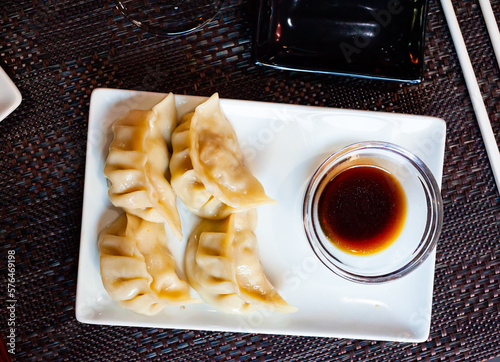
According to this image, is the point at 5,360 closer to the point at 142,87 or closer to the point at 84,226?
the point at 84,226

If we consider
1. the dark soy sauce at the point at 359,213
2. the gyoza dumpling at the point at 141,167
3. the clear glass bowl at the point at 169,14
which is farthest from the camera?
the clear glass bowl at the point at 169,14

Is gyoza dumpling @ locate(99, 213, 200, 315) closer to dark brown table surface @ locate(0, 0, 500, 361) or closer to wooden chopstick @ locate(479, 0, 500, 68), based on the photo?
dark brown table surface @ locate(0, 0, 500, 361)

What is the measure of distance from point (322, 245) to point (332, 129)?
40cm

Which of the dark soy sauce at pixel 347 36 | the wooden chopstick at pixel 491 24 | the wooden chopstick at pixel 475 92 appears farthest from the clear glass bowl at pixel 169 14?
the wooden chopstick at pixel 491 24

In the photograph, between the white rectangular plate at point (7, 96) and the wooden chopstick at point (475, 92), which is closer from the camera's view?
the white rectangular plate at point (7, 96)

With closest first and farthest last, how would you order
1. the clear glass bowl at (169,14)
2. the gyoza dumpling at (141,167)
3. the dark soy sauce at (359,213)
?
the gyoza dumpling at (141,167)
the dark soy sauce at (359,213)
the clear glass bowl at (169,14)

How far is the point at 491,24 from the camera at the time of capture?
1798 mm

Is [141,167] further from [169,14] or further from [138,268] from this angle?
[169,14]

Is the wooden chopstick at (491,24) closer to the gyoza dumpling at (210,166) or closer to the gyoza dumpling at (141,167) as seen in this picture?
the gyoza dumpling at (210,166)

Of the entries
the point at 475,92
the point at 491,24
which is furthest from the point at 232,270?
the point at 491,24

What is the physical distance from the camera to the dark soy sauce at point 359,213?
164cm

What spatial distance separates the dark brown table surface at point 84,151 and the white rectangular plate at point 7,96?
0.06 metres

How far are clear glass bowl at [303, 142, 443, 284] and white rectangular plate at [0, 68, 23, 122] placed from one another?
1.05 meters

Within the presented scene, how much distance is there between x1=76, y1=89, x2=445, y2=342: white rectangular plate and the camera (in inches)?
63.4
